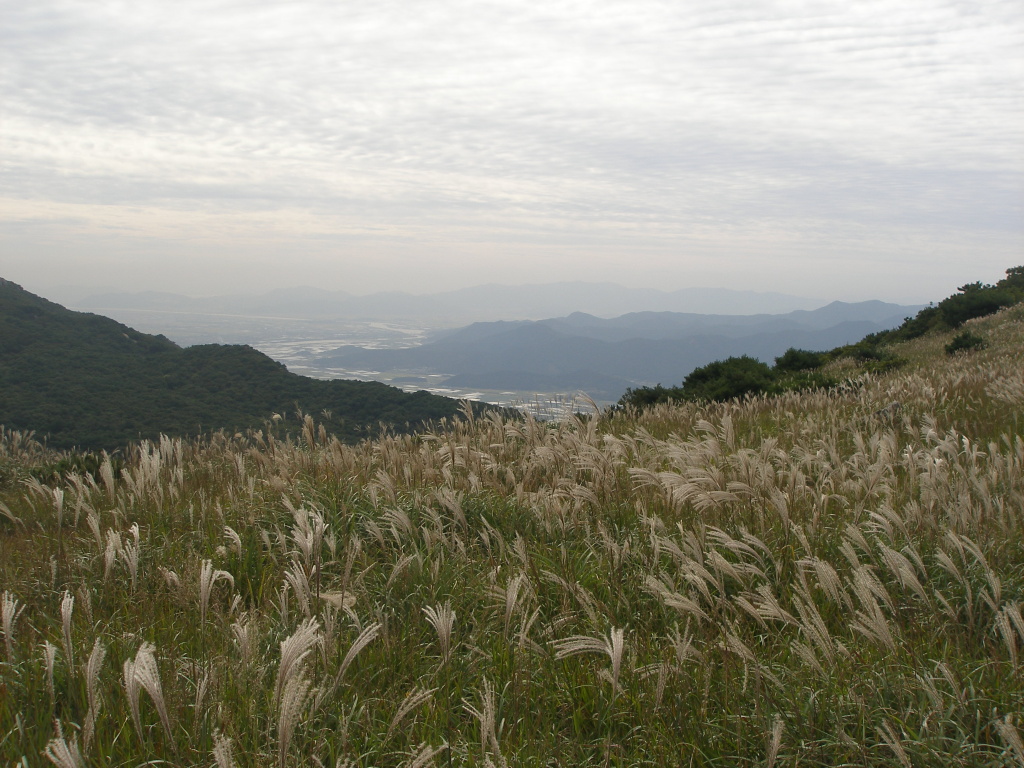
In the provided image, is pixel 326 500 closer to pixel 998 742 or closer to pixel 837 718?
pixel 837 718

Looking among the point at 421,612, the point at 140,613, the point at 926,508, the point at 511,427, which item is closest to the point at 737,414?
the point at 511,427

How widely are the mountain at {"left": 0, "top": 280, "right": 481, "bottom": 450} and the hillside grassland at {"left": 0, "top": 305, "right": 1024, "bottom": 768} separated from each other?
16899 mm

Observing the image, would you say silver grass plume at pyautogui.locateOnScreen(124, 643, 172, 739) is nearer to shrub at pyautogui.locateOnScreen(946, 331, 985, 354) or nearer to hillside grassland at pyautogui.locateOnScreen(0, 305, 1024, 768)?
hillside grassland at pyautogui.locateOnScreen(0, 305, 1024, 768)

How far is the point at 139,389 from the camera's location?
35312 mm

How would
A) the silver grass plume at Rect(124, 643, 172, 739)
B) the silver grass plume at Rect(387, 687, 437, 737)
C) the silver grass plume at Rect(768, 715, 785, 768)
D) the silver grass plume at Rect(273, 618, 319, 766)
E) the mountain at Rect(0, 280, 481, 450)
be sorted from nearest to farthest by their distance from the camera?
the silver grass plume at Rect(273, 618, 319, 766) < the silver grass plume at Rect(124, 643, 172, 739) < the silver grass plume at Rect(768, 715, 785, 768) < the silver grass plume at Rect(387, 687, 437, 737) < the mountain at Rect(0, 280, 481, 450)

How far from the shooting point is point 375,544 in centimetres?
436

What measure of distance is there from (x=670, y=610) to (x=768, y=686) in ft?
2.78

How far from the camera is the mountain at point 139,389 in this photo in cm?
2739

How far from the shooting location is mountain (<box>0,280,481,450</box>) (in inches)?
1078

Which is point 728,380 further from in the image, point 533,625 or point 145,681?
point 145,681

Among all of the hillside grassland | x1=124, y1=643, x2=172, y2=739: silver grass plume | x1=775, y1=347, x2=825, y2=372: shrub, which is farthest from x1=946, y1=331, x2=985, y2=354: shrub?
x1=124, y1=643, x2=172, y2=739: silver grass plume

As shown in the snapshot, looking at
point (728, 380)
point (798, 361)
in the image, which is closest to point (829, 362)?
point (798, 361)

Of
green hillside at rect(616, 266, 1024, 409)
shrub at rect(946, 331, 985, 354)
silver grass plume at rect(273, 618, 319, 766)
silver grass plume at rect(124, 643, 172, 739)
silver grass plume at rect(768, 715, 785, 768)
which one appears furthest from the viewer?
shrub at rect(946, 331, 985, 354)

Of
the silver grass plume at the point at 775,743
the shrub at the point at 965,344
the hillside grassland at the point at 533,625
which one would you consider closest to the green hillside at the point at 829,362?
the shrub at the point at 965,344
